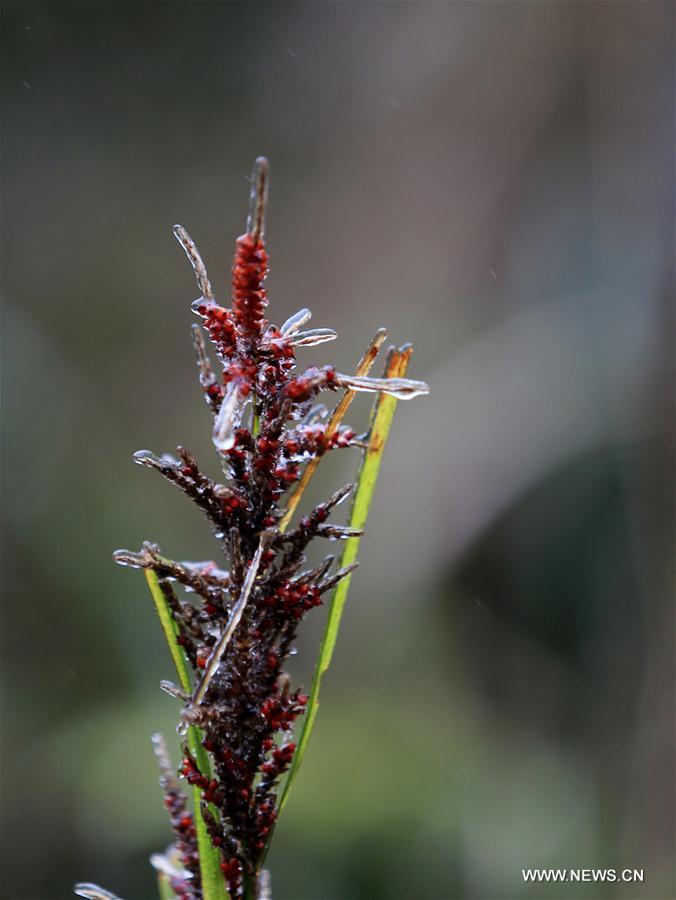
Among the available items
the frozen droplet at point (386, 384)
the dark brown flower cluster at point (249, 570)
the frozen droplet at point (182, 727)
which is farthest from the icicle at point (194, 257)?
the frozen droplet at point (182, 727)

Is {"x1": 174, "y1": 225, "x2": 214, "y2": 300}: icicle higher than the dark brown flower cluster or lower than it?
higher

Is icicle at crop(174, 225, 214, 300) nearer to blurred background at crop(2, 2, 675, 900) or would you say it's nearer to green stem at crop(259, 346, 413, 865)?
green stem at crop(259, 346, 413, 865)

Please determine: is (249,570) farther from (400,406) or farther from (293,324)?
(400,406)

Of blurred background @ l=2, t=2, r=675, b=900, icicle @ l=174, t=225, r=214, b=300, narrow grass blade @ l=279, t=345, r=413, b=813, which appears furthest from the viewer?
blurred background @ l=2, t=2, r=675, b=900

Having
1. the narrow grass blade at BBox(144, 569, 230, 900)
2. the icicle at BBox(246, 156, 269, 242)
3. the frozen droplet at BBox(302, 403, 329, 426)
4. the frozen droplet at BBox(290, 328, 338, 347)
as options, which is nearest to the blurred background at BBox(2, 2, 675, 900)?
the narrow grass blade at BBox(144, 569, 230, 900)

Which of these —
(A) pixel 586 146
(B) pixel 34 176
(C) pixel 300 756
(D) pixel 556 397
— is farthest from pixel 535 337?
(C) pixel 300 756

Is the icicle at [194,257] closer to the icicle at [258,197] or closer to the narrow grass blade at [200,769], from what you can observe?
the icicle at [258,197]

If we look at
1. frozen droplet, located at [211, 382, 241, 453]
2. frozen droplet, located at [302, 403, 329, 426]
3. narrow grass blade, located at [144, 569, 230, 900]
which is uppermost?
frozen droplet, located at [302, 403, 329, 426]
